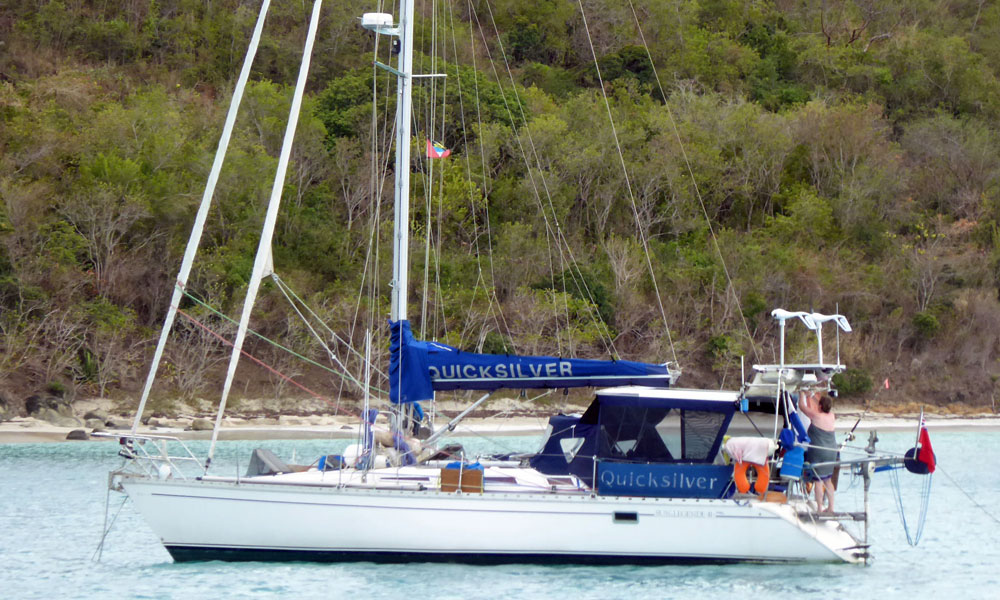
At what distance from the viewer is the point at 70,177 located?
39812 mm

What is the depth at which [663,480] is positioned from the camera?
1343 cm

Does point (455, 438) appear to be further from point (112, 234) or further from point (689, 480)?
point (689, 480)

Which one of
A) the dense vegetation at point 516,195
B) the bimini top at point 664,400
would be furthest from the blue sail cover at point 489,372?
the dense vegetation at point 516,195

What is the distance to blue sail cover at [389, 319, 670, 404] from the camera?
44.7 feet

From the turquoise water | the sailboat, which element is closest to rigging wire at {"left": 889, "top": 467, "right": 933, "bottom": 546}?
the turquoise water

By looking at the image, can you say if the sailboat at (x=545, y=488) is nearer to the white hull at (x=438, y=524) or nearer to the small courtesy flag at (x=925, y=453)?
the white hull at (x=438, y=524)

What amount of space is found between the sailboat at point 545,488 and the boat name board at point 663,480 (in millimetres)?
18

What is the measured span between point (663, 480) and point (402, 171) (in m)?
5.39

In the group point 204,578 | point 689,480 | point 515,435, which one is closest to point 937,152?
point 515,435

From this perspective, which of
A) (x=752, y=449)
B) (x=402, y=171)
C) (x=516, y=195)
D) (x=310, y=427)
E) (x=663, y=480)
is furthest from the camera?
(x=516, y=195)

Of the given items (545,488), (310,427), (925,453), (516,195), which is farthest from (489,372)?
(516,195)

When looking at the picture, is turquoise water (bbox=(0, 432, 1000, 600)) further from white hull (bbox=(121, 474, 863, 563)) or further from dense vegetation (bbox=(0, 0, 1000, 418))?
dense vegetation (bbox=(0, 0, 1000, 418))

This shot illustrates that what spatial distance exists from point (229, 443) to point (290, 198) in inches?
603

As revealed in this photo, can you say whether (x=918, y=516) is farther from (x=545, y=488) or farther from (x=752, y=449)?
(x=545, y=488)
